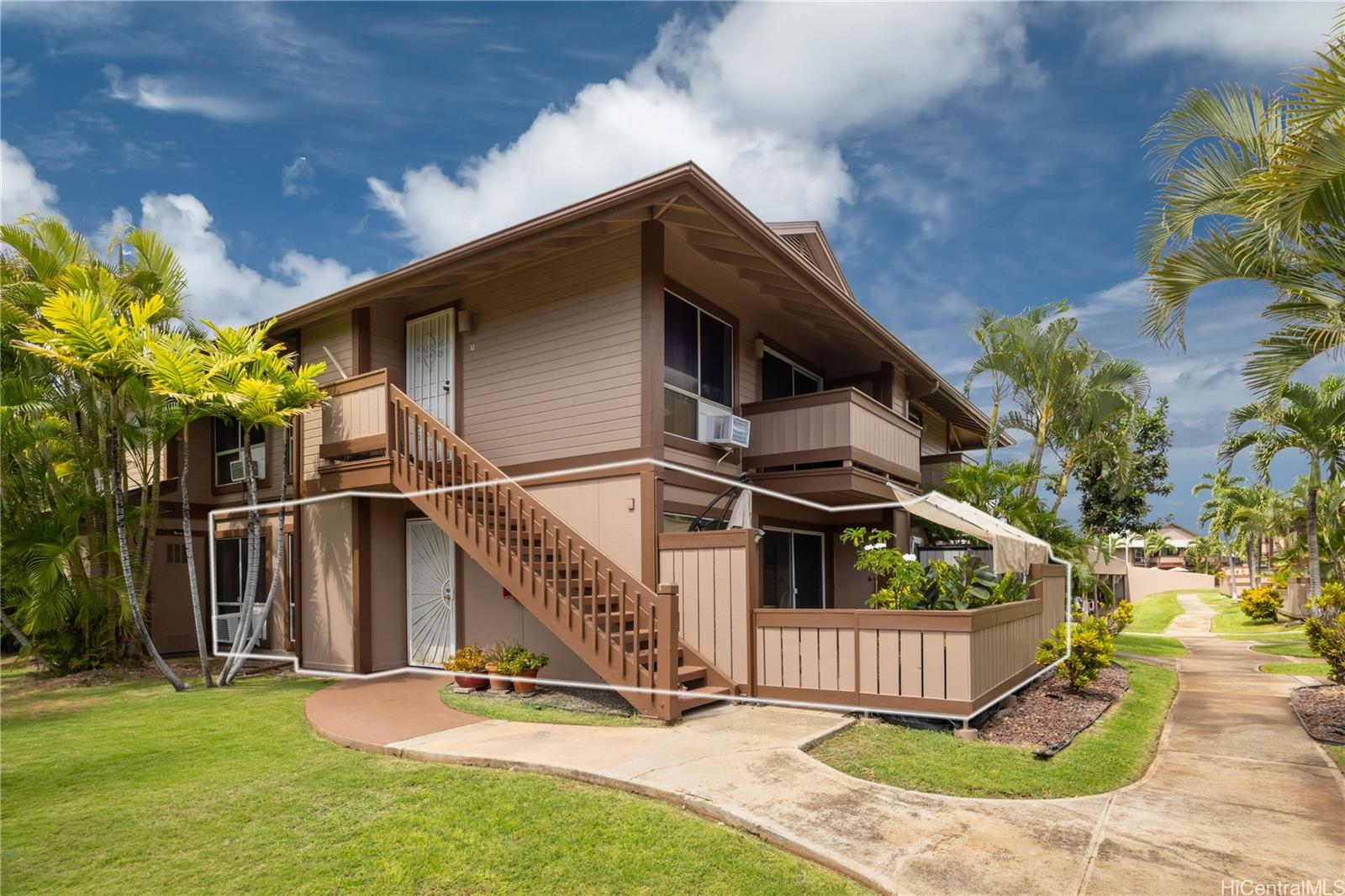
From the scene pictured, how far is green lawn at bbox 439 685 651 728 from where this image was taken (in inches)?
323

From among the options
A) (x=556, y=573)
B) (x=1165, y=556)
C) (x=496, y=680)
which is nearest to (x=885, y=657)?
(x=556, y=573)

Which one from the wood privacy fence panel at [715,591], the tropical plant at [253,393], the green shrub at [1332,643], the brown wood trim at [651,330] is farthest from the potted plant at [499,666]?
the green shrub at [1332,643]

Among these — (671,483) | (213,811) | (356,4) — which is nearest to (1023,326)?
(671,483)

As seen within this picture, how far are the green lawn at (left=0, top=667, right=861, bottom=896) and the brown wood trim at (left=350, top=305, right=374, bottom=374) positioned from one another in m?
6.65

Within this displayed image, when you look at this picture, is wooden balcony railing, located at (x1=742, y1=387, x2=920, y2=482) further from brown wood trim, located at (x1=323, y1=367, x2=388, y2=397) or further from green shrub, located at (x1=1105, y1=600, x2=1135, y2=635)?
green shrub, located at (x1=1105, y1=600, x2=1135, y2=635)

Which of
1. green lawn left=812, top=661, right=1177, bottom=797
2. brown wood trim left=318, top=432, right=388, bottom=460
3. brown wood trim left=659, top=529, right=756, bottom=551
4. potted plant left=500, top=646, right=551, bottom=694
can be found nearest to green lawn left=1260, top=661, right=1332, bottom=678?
green lawn left=812, top=661, right=1177, bottom=797

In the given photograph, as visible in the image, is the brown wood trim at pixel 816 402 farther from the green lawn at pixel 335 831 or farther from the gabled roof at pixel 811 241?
the green lawn at pixel 335 831

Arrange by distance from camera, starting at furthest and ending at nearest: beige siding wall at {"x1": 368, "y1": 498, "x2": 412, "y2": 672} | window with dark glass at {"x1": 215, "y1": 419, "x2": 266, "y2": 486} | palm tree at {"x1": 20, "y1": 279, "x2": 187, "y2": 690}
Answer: window with dark glass at {"x1": 215, "y1": 419, "x2": 266, "y2": 486} < beige siding wall at {"x1": 368, "y1": 498, "x2": 412, "y2": 672} < palm tree at {"x1": 20, "y1": 279, "x2": 187, "y2": 690}

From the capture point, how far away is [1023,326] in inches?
722

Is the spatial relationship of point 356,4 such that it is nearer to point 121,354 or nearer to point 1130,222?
point 121,354

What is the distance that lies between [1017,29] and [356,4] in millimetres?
9182

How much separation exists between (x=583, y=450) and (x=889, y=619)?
4558mm

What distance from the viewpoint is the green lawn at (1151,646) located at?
18.6 meters

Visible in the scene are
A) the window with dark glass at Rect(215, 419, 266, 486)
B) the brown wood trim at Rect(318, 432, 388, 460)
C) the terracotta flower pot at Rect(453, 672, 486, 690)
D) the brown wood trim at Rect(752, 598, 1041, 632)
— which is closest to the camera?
the brown wood trim at Rect(752, 598, 1041, 632)
